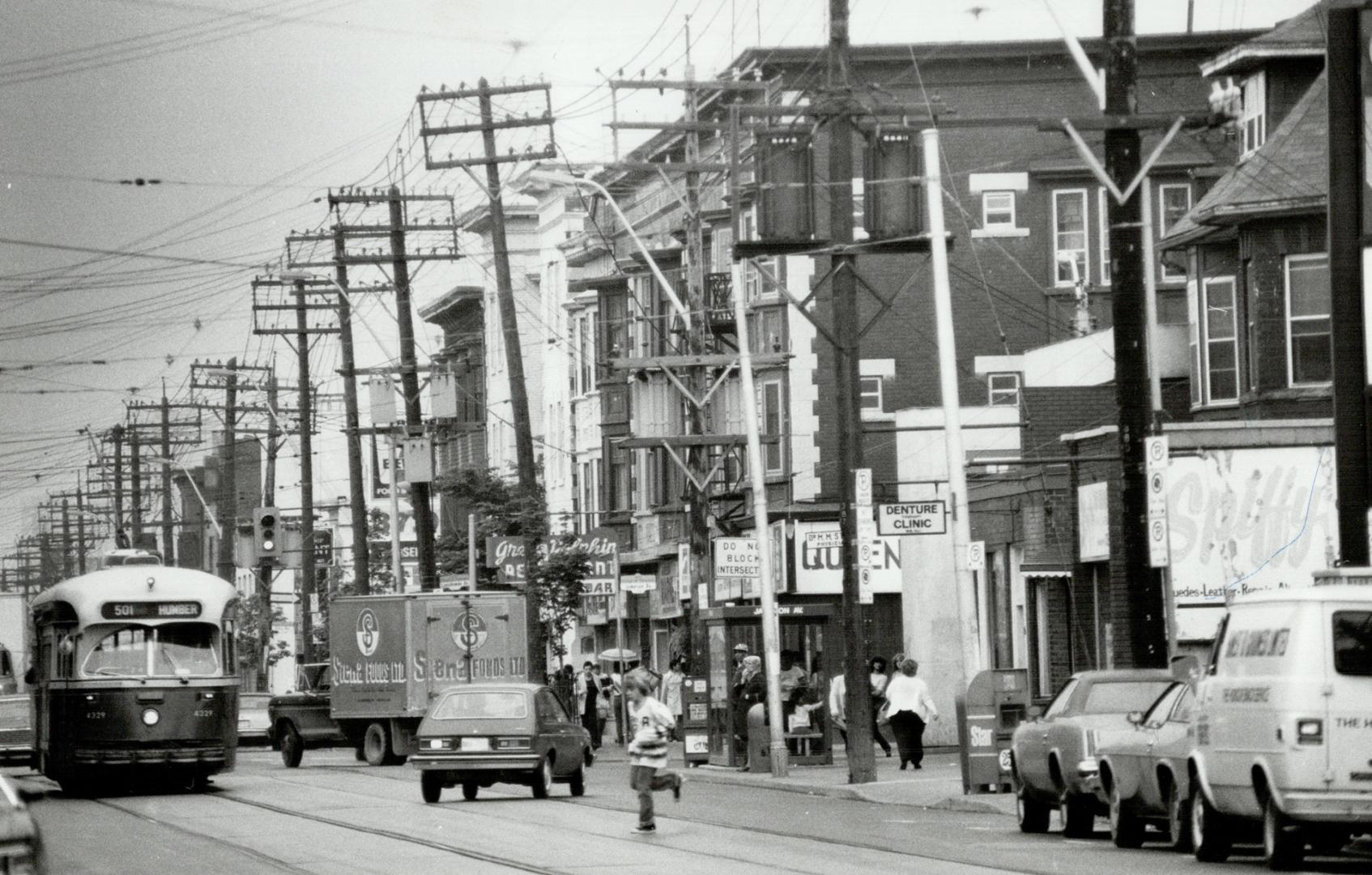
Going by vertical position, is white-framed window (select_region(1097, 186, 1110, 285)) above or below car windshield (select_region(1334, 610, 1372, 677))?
above

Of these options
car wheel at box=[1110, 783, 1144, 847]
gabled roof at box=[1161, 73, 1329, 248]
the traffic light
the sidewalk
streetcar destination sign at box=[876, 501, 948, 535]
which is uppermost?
gabled roof at box=[1161, 73, 1329, 248]

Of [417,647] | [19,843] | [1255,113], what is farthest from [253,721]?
[19,843]

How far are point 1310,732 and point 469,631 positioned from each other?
1150 inches

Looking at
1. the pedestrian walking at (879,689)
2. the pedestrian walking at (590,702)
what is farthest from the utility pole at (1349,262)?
the pedestrian walking at (590,702)

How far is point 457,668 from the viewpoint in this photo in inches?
1813

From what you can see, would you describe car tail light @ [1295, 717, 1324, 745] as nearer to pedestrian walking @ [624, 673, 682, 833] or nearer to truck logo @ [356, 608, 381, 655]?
pedestrian walking @ [624, 673, 682, 833]

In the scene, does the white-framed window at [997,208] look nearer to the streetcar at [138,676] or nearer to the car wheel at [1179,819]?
the streetcar at [138,676]

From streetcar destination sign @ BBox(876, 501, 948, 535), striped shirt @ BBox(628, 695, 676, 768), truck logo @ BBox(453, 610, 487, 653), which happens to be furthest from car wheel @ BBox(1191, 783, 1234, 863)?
truck logo @ BBox(453, 610, 487, 653)

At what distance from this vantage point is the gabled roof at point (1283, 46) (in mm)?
40469

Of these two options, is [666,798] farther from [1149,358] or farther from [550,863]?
[550,863]

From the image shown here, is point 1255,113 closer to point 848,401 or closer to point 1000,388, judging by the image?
point 848,401

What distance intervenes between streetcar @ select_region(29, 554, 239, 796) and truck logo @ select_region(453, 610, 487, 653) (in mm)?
10160

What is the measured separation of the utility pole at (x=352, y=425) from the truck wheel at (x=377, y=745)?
46.8 feet

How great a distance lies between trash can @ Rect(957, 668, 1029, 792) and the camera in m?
30.7
